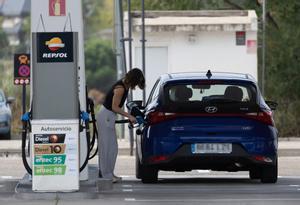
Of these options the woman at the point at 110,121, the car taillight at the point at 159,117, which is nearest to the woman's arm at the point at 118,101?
the woman at the point at 110,121

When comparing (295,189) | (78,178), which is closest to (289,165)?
(295,189)

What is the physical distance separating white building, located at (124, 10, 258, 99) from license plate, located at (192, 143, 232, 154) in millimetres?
13050

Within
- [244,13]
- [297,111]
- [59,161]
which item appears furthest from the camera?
[297,111]

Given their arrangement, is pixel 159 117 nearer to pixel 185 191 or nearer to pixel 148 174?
pixel 148 174

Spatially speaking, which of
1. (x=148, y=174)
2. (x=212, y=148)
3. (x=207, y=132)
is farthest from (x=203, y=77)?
(x=148, y=174)

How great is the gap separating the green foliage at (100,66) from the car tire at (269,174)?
100 m

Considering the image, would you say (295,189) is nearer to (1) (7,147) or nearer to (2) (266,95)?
(1) (7,147)

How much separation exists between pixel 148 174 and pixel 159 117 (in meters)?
1.02

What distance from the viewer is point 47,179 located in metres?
14.7

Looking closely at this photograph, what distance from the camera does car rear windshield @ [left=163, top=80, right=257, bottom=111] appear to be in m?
16.4

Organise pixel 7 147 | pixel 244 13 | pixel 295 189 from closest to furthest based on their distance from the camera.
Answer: pixel 295 189 < pixel 7 147 < pixel 244 13

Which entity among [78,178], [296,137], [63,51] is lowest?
[296,137]

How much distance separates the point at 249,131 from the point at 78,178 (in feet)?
9.09

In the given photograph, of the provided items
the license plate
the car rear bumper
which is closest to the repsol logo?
the car rear bumper
